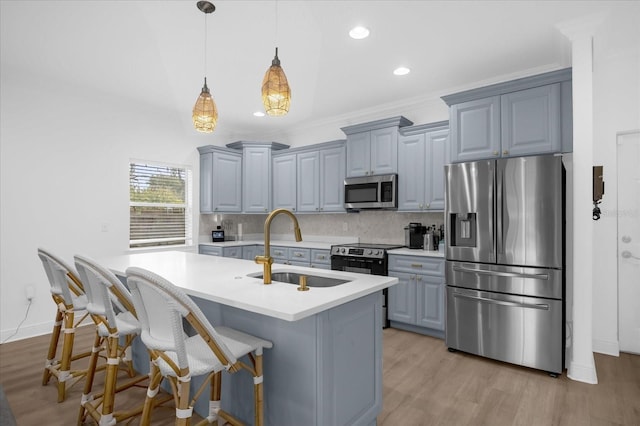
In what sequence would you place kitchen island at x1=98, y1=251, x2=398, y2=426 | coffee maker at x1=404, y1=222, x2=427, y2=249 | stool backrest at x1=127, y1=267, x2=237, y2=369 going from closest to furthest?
stool backrest at x1=127, y1=267, x2=237, y2=369
kitchen island at x1=98, y1=251, x2=398, y2=426
coffee maker at x1=404, y1=222, x2=427, y2=249

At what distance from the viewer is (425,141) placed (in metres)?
3.94

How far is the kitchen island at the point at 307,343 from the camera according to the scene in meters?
1.62

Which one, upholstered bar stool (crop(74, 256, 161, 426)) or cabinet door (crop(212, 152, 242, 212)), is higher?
cabinet door (crop(212, 152, 242, 212))

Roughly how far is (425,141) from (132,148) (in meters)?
3.65

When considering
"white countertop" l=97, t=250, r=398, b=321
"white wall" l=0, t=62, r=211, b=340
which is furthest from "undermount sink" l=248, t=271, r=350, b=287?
"white wall" l=0, t=62, r=211, b=340

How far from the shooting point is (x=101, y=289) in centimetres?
192

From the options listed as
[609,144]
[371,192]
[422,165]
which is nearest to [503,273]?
[422,165]

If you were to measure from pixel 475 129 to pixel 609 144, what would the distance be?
1.23 metres

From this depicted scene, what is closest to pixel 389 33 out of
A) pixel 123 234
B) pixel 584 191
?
pixel 584 191

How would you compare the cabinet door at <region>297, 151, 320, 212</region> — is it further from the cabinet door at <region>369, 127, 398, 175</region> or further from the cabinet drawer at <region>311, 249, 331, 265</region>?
the cabinet door at <region>369, 127, 398, 175</region>

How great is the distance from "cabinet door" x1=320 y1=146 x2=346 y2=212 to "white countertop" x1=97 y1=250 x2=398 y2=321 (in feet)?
7.34

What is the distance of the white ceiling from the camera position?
247 cm

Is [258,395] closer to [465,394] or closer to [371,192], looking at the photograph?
[465,394]

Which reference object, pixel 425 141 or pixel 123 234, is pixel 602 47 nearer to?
pixel 425 141
